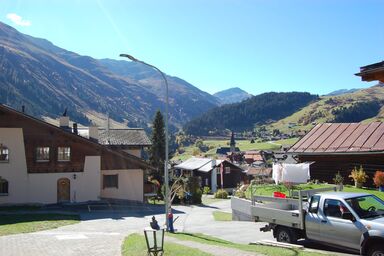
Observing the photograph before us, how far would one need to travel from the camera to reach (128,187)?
45.0m

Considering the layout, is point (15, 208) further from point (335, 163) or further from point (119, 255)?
point (335, 163)

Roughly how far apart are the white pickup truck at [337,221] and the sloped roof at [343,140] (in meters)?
16.3

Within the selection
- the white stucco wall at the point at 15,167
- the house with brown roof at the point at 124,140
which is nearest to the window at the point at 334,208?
the white stucco wall at the point at 15,167

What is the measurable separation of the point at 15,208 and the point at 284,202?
88.2 ft

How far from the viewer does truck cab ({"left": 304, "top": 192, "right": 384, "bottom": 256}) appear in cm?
1317

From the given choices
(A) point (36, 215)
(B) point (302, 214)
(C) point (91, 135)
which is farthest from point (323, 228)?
(C) point (91, 135)

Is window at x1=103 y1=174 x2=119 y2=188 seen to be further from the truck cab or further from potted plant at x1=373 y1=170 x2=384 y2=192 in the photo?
the truck cab

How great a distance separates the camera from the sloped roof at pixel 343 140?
32000 millimetres

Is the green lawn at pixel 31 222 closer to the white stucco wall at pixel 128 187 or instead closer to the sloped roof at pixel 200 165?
the white stucco wall at pixel 128 187

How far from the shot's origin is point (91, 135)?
50031 mm

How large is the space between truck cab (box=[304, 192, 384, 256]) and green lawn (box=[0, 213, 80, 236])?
16891 millimetres

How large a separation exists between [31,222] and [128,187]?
16605 mm

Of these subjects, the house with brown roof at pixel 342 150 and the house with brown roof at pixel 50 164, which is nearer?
the house with brown roof at pixel 342 150

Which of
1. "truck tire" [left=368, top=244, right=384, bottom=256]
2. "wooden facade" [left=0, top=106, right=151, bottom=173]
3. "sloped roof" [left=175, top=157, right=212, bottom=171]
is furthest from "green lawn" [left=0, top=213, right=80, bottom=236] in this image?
"sloped roof" [left=175, top=157, right=212, bottom=171]
